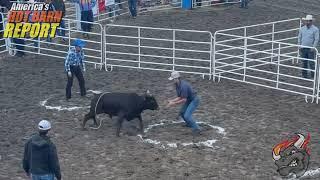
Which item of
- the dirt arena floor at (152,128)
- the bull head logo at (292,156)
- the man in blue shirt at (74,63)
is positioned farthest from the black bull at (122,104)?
the bull head logo at (292,156)

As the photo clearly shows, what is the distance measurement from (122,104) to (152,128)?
1.04 m

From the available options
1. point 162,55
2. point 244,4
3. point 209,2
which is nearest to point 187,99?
point 162,55

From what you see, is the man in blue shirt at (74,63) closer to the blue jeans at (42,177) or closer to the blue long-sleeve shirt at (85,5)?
the blue jeans at (42,177)

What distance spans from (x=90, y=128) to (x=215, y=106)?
2.95 metres

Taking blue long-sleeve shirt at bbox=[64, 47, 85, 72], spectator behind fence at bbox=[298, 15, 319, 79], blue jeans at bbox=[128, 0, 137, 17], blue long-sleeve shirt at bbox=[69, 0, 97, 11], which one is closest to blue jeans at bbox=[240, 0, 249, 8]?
blue jeans at bbox=[128, 0, 137, 17]

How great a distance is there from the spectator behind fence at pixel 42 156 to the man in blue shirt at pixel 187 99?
3655 mm

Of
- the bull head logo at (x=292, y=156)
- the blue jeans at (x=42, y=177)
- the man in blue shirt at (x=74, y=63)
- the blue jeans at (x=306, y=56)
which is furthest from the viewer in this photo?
the blue jeans at (x=306, y=56)

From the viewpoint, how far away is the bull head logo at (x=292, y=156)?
32.3ft

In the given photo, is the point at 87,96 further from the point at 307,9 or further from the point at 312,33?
the point at 307,9

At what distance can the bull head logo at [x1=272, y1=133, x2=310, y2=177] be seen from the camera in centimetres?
985

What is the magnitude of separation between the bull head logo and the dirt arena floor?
5.2 inches

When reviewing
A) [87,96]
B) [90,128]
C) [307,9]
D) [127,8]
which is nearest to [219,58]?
[87,96]

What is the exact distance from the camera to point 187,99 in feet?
38.4

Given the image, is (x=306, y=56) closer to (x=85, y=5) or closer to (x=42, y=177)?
(x=85, y=5)
